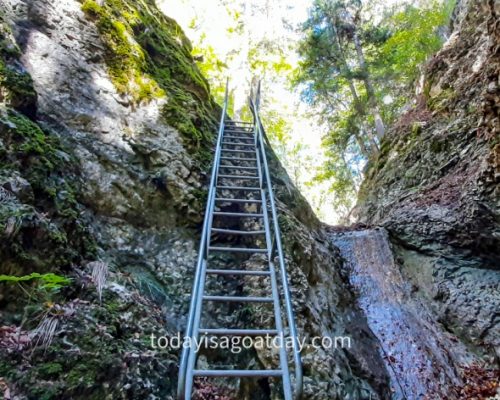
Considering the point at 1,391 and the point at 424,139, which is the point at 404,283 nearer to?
the point at 424,139

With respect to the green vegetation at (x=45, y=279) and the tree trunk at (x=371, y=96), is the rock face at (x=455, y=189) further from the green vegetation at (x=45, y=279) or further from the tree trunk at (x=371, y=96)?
the green vegetation at (x=45, y=279)

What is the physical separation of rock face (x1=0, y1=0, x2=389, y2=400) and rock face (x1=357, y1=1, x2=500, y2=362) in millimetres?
1661

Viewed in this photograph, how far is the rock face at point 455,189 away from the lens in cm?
534

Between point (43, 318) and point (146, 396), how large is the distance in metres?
0.94

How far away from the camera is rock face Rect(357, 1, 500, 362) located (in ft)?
17.5

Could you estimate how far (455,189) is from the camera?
6.84m

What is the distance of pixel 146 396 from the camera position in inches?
104

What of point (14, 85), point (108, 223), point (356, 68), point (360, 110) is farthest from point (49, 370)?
point (360, 110)

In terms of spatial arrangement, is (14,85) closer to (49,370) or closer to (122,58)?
(122,58)

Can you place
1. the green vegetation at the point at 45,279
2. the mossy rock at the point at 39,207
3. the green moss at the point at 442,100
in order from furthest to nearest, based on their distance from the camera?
the green moss at the point at 442,100
the mossy rock at the point at 39,207
the green vegetation at the point at 45,279

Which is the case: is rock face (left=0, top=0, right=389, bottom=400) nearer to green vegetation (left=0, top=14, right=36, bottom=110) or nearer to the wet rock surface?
green vegetation (left=0, top=14, right=36, bottom=110)

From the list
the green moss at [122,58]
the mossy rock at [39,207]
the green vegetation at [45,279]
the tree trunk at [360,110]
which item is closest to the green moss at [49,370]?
the green vegetation at [45,279]

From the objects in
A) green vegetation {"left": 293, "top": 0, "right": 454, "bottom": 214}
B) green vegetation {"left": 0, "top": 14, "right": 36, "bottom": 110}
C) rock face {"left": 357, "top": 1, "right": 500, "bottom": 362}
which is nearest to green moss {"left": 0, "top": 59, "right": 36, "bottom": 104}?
green vegetation {"left": 0, "top": 14, "right": 36, "bottom": 110}

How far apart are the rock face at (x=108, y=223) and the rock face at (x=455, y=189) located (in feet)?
5.45
